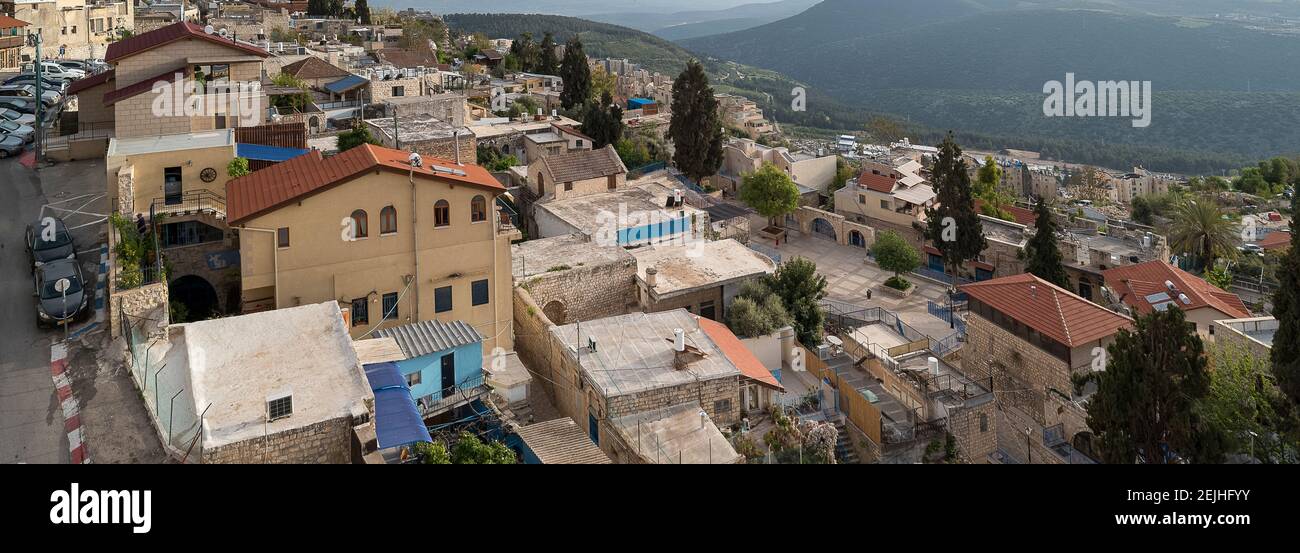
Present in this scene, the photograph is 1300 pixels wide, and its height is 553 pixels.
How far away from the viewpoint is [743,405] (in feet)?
60.6

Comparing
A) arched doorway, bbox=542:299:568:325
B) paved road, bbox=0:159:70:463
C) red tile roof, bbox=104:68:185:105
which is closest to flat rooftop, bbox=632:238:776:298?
arched doorway, bbox=542:299:568:325

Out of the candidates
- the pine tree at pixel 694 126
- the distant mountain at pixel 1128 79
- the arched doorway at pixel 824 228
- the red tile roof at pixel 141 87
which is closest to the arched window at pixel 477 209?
the red tile roof at pixel 141 87

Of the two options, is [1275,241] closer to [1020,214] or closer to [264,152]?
[1020,214]

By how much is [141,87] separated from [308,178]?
28.4ft

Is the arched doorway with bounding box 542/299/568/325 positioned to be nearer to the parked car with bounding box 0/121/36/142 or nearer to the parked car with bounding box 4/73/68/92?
the parked car with bounding box 0/121/36/142

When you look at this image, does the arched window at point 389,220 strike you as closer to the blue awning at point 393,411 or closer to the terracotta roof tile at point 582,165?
the blue awning at point 393,411

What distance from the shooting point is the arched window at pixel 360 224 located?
1939cm

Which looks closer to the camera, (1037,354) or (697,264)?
(1037,354)

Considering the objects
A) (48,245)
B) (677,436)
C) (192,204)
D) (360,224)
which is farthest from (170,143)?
(677,436)

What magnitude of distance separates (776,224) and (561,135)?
33.5ft

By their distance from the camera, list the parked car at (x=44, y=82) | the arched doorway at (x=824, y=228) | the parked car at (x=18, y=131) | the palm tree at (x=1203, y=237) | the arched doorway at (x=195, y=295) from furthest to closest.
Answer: the arched doorway at (x=824, y=228) → the parked car at (x=44, y=82) → the palm tree at (x=1203, y=237) → the parked car at (x=18, y=131) → the arched doorway at (x=195, y=295)

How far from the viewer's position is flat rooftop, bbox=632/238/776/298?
25000 millimetres

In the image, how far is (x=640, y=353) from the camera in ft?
61.5

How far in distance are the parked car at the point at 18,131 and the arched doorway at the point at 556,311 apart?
60.1 ft
